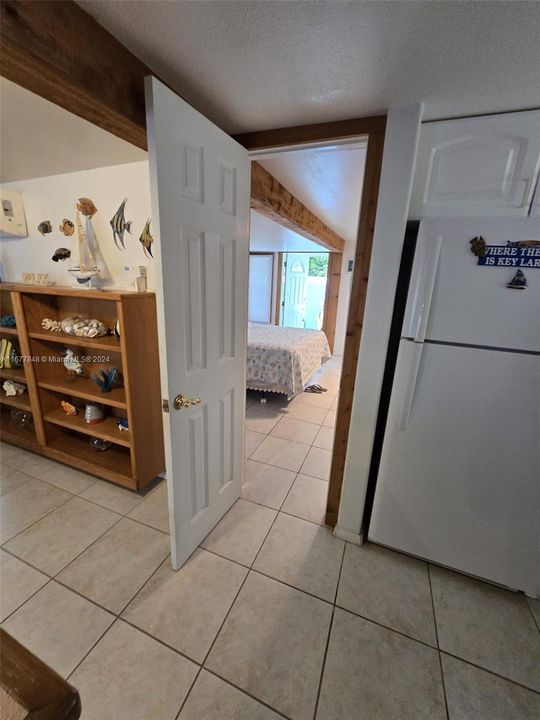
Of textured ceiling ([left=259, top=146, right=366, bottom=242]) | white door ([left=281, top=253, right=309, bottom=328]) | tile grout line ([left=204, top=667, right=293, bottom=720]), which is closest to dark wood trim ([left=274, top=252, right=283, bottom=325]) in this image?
white door ([left=281, top=253, right=309, bottom=328])

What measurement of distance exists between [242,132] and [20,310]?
6.00 feet

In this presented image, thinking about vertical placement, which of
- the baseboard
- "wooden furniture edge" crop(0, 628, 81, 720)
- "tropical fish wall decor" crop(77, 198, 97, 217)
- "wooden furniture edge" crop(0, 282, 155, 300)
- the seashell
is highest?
"tropical fish wall decor" crop(77, 198, 97, 217)

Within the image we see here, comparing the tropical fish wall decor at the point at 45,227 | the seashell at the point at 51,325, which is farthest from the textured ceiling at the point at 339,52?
the seashell at the point at 51,325

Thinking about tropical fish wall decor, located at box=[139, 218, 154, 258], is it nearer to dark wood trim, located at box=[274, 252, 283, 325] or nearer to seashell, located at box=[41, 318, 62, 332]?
seashell, located at box=[41, 318, 62, 332]

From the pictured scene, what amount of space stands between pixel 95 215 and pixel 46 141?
0.44 meters

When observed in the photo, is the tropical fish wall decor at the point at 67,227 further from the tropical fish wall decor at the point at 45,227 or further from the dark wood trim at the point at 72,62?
the dark wood trim at the point at 72,62

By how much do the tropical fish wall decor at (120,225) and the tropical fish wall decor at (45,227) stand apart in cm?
64

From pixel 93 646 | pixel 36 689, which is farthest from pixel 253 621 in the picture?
pixel 36 689

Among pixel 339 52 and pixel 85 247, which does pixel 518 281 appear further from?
pixel 85 247

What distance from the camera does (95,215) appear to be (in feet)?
6.31

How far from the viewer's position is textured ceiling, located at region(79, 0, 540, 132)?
78cm

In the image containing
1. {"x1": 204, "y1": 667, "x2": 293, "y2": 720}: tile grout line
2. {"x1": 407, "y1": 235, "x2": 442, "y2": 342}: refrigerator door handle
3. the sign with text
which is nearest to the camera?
{"x1": 204, "y1": 667, "x2": 293, "y2": 720}: tile grout line

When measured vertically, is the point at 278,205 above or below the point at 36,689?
above

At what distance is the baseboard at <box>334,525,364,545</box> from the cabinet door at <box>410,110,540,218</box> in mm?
1754
